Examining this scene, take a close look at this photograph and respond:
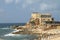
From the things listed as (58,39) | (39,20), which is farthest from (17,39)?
(39,20)

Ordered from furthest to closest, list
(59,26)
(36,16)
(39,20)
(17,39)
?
(36,16), (39,20), (59,26), (17,39)

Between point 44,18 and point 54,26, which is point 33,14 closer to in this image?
point 44,18

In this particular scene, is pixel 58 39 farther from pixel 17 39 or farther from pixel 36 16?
pixel 36 16

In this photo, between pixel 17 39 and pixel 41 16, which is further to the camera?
pixel 41 16

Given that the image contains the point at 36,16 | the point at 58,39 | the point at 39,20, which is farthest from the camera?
the point at 36,16

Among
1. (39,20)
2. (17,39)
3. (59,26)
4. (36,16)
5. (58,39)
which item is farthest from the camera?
(36,16)

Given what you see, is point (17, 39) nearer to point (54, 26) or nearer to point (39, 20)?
point (54, 26)

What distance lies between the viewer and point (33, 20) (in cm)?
13075

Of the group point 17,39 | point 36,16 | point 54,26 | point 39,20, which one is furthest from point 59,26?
point 36,16

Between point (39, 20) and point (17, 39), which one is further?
point (39, 20)

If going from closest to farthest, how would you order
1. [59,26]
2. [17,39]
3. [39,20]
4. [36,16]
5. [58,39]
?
[58,39], [17,39], [59,26], [39,20], [36,16]

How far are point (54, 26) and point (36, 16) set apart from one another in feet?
146

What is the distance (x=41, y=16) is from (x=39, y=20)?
375 cm

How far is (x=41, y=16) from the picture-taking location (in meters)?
127
